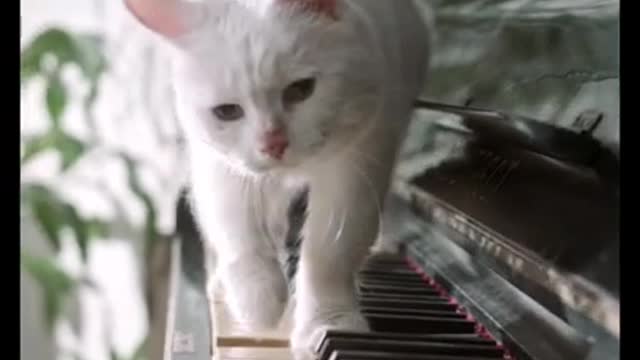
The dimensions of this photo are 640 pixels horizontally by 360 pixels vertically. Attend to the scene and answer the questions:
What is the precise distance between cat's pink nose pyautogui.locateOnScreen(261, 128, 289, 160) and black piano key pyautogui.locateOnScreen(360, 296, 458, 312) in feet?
0.70

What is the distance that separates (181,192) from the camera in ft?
4.00

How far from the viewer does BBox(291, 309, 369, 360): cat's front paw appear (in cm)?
91

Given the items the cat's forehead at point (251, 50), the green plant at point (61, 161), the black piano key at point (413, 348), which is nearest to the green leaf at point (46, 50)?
the green plant at point (61, 161)

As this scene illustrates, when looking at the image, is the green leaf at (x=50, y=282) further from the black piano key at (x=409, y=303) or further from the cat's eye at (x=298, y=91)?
the cat's eye at (x=298, y=91)

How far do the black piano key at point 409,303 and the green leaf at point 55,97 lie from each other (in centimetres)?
67

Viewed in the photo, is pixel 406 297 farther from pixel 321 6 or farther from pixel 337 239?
pixel 321 6

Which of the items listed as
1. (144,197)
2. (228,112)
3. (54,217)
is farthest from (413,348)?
(54,217)

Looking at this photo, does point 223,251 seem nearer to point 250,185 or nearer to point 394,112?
point 250,185

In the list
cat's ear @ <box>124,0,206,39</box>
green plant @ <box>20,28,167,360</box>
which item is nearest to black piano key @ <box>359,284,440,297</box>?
cat's ear @ <box>124,0,206,39</box>

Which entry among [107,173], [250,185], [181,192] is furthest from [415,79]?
[107,173]

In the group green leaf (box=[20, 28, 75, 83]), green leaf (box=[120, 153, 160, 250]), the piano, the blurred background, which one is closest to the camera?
the piano

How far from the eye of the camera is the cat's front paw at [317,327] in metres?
0.91

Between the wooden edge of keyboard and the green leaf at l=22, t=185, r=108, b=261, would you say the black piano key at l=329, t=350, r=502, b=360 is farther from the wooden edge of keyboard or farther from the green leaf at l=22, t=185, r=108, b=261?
the green leaf at l=22, t=185, r=108, b=261
